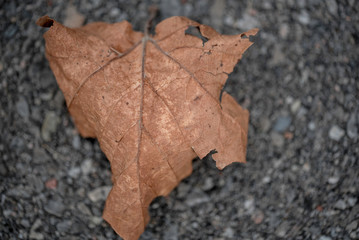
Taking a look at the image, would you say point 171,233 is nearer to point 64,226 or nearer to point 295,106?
point 64,226

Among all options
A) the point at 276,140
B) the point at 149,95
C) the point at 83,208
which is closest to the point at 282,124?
the point at 276,140

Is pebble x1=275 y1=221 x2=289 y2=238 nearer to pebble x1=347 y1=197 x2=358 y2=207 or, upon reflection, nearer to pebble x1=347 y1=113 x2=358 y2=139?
Result: pebble x1=347 y1=197 x2=358 y2=207

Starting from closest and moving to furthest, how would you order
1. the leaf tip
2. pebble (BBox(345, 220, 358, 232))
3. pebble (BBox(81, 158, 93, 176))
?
the leaf tip < pebble (BBox(81, 158, 93, 176)) < pebble (BBox(345, 220, 358, 232))

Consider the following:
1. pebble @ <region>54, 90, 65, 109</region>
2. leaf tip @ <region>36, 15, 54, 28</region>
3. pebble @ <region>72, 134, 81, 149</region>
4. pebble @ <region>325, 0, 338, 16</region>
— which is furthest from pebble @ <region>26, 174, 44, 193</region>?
pebble @ <region>325, 0, 338, 16</region>

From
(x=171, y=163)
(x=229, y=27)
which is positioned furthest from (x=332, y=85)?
(x=171, y=163)

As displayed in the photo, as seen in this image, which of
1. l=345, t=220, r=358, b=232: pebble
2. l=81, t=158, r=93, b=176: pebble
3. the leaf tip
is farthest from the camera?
l=345, t=220, r=358, b=232: pebble

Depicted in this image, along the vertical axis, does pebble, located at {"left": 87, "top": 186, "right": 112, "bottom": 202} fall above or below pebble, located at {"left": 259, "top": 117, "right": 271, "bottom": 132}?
below

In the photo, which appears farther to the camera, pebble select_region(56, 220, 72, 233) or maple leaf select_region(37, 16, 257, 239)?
pebble select_region(56, 220, 72, 233)
